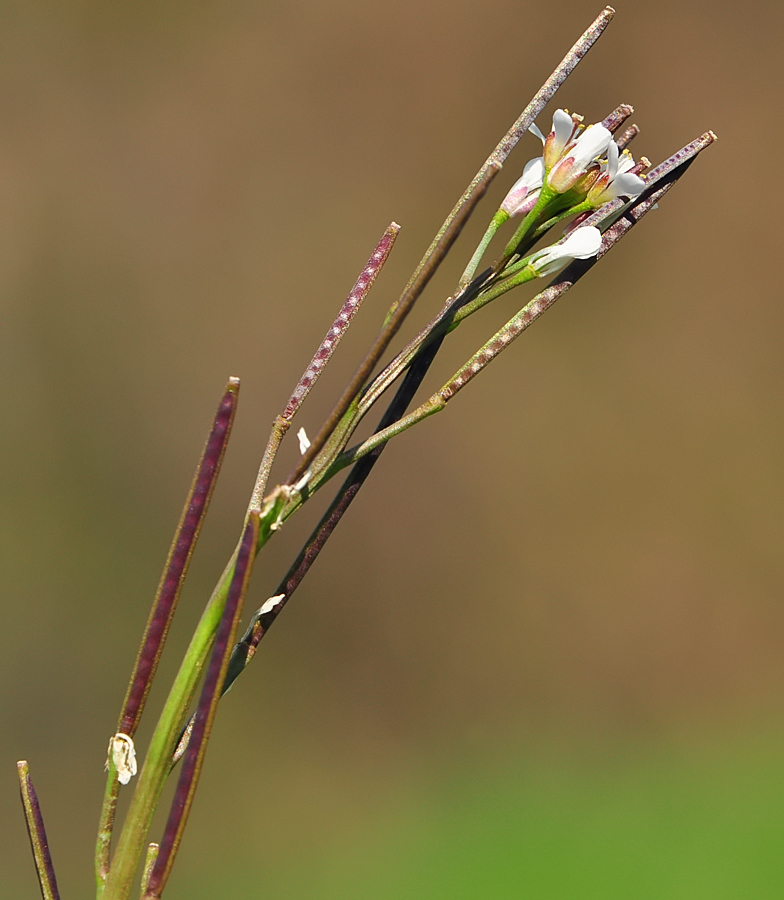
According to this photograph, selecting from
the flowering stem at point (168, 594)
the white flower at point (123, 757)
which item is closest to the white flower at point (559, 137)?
the flowering stem at point (168, 594)

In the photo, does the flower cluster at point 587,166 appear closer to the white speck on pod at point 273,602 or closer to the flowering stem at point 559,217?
the flowering stem at point 559,217

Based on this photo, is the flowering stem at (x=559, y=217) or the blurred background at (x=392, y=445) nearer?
the flowering stem at (x=559, y=217)

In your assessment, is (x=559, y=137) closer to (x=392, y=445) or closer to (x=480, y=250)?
(x=480, y=250)

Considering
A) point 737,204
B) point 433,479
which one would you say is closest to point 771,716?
point 433,479

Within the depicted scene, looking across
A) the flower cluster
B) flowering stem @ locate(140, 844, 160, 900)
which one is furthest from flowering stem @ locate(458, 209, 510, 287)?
flowering stem @ locate(140, 844, 160, 900)

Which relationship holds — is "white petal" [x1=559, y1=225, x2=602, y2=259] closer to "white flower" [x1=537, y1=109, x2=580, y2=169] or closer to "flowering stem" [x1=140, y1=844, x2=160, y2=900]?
"white flower" [x1=537, y1=109, x2=580, y2=169]

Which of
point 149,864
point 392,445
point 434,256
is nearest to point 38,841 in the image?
point 149,864

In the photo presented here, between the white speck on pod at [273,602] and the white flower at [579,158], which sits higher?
the white flower at [579,158]

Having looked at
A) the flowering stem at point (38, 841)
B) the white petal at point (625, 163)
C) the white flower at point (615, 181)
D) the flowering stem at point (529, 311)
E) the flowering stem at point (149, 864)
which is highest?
the white petal at point (625, 163)
